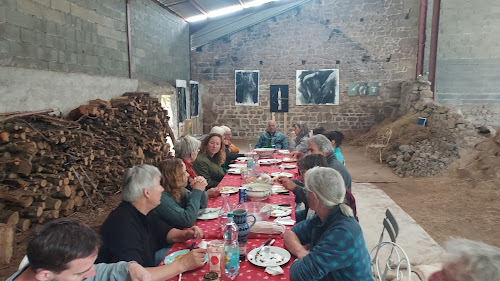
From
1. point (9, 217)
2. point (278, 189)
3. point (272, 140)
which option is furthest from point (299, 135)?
point (9, 217)

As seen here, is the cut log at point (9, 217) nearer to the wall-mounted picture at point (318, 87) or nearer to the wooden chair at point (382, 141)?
the wooden chair at point (382, 141)

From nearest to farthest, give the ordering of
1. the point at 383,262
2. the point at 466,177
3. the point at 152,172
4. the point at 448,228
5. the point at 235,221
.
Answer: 1. the point at 235,221
2. the point at 152,172
3. the point at 383,262
4. the point at 448,228
5. the point at 466,177

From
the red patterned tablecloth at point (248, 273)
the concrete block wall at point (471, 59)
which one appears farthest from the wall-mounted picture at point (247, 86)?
the red patterned tablecloth at point (248, 273)

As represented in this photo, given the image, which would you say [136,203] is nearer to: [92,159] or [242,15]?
[92,159]

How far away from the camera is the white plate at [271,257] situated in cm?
209

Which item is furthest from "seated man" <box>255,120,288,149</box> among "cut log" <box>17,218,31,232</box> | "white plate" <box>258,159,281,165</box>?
"cut log" <box>17,218,31,232</box>

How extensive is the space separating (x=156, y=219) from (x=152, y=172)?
1.74 ft

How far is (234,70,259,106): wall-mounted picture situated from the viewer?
44.0 feet

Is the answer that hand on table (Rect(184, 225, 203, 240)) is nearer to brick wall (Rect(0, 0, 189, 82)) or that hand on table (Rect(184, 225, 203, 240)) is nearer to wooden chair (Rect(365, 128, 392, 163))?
brick wall (Rect(0, 0, 189, 82))

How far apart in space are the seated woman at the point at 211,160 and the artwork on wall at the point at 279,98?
342 inches

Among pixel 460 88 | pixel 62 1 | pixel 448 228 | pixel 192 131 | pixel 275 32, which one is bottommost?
pixel 448 228

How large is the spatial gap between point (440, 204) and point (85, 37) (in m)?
7.61

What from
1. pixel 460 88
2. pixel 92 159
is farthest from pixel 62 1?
pixel 460 88

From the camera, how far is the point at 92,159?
5746 millimetres
